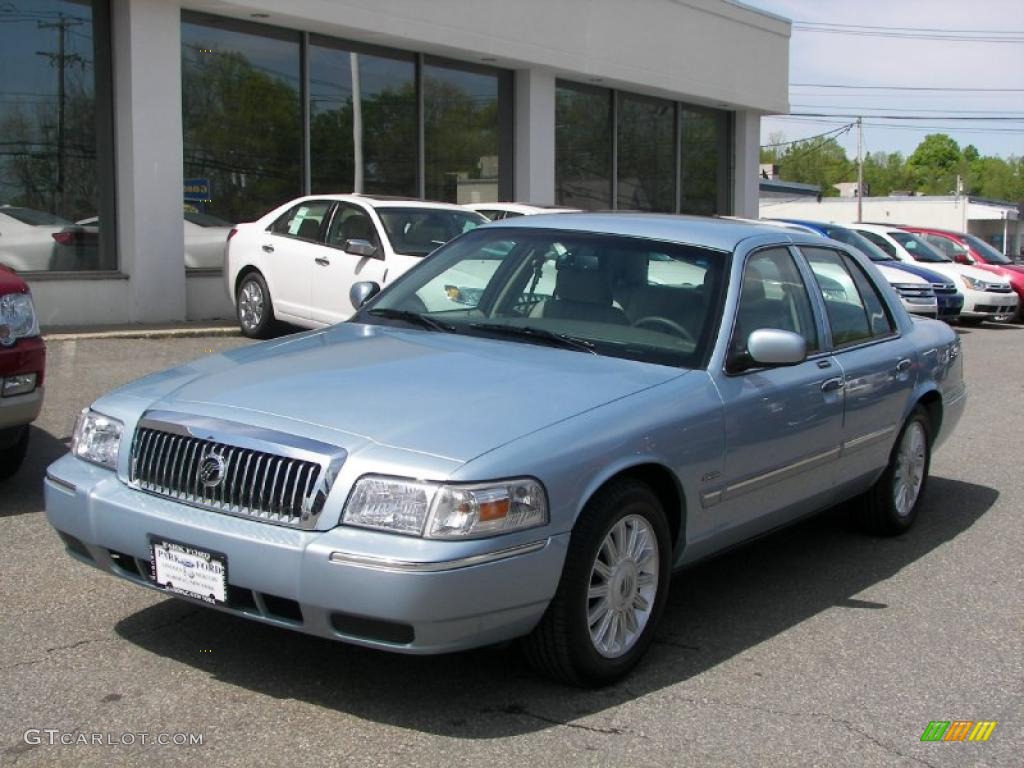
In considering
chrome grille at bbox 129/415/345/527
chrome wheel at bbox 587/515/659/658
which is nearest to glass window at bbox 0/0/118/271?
chrome grille at bbox 129/415/345/527

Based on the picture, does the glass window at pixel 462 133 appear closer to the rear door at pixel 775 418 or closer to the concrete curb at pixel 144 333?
the concrete curb at pixel 144 333

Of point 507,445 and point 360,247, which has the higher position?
point 360,247

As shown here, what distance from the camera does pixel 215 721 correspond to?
396 cm

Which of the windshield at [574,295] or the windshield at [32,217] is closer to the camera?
the windshield at [574,295]

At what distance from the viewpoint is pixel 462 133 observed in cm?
1959

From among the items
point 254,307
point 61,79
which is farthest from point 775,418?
point 61,79

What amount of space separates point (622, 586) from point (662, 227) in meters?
1.89

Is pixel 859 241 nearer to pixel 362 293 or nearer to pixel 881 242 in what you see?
pixel 881 242

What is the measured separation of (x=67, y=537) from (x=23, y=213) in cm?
1042

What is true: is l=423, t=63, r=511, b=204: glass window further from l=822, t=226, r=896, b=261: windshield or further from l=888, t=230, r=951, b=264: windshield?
l=888, t=230, r=951, b=264: windshield

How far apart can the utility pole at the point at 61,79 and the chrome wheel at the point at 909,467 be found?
10527 millimetres

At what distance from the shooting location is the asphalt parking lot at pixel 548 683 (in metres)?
3.88

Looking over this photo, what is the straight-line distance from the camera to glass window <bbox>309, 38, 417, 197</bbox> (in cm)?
1708

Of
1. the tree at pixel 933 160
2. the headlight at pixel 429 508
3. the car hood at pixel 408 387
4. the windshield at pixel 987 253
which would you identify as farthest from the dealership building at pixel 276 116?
the tree at pixel 933 160
